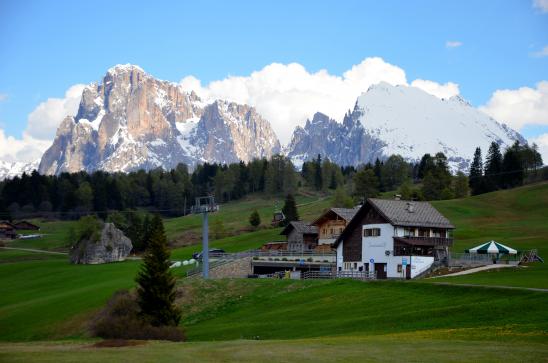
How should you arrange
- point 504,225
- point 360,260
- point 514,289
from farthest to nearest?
point 504,225 → point 360,260 → point 514,289

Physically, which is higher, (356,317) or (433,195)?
(433,195)

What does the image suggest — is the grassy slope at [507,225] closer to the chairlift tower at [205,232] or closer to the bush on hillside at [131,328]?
the bush on hillside at [131,328]

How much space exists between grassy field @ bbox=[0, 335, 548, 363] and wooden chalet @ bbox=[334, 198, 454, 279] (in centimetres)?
3930

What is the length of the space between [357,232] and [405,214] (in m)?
6.20

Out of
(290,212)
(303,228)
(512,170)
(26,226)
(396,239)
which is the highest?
(512,170)

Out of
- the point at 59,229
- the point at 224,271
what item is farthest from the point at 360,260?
the point at 59,229

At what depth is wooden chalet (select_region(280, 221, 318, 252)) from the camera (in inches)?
4316

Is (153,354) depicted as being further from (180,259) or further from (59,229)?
(59,229)

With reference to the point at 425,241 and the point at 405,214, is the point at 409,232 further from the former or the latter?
the point at 405,214

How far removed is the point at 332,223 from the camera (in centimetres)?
10369

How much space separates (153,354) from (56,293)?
185 feet

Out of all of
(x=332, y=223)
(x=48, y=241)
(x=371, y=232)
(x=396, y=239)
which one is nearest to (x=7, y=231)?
(x=48, y=241)

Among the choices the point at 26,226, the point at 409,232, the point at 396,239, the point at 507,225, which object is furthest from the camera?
the point at 26,226

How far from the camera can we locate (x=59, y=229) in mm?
194125
